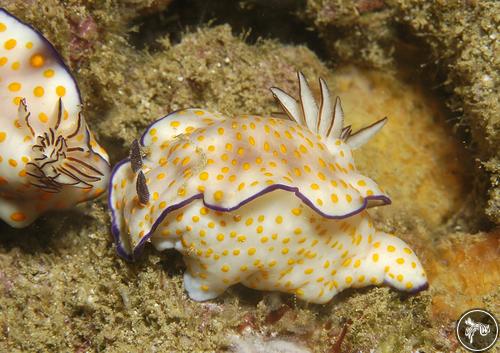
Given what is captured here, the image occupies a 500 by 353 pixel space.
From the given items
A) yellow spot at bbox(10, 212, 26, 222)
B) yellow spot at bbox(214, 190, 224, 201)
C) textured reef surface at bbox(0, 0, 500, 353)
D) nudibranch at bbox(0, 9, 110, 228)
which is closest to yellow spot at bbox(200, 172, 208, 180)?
yellow spot at bbox(214, 190, 224, 201)

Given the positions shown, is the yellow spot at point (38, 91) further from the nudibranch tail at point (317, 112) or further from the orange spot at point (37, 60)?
the nudibranch tail at point (317, 112)

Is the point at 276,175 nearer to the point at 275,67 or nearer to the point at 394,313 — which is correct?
the point at 394,313

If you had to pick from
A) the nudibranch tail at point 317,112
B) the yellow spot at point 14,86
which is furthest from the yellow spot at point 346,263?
the yellow spot at point 14,86

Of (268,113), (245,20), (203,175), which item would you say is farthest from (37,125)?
(245,20)

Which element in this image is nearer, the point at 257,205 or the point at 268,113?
the point at 257,205

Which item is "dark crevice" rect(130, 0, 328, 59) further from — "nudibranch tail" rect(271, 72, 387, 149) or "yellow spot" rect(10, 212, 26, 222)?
"yellow spot" rect(10, 212, 26, 222)

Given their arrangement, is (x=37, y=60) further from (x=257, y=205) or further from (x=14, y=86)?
(x=257, y=205)
